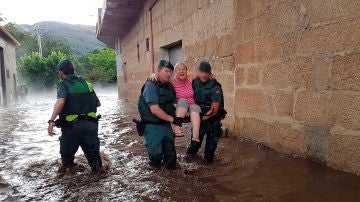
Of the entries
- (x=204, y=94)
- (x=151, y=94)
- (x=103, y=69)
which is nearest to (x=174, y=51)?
(x=204, y=94)

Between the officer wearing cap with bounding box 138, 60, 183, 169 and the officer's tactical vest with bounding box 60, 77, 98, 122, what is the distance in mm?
677

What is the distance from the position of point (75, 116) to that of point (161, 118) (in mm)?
1099

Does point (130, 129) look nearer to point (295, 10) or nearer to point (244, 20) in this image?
point (244, 20)

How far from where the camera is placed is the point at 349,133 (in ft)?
12.4

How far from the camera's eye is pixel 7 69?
2298 cm


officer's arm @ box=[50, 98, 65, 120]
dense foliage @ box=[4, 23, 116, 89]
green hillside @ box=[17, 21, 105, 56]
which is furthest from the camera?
green hillside @ box=[17, 21, 105, 56]

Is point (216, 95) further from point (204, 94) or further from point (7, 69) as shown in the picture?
point (7, 69)

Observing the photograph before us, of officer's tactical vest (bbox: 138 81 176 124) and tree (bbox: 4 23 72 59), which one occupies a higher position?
tree (bbox: 4 23 72 59)

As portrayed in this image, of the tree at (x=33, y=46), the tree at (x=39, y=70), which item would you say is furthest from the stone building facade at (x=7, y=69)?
the tree at (x=33, y=46)

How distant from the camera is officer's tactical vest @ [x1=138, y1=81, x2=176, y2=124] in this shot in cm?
427

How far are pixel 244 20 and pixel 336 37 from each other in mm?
1995

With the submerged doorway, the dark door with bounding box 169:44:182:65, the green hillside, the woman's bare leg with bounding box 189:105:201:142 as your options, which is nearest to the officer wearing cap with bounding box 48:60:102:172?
the woman's bare leg with bounding box 189:105:201:142

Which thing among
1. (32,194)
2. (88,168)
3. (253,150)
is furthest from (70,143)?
(253,150)

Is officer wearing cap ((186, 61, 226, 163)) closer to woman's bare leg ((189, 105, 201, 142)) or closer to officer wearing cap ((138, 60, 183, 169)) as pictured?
woman's bare leg ((189, 105, 201, 142))
